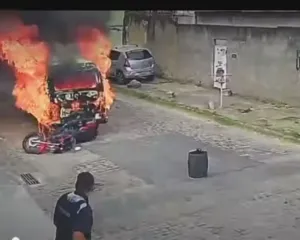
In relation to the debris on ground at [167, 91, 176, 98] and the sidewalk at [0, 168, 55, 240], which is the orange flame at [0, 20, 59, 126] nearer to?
the sidewalk at [0, 168, 55, 240]

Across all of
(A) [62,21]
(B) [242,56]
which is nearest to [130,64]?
(B) [242,56]

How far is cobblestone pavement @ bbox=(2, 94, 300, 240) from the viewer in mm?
3426

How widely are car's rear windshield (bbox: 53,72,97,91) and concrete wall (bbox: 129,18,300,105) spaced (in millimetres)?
2471

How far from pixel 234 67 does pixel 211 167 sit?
311 cm

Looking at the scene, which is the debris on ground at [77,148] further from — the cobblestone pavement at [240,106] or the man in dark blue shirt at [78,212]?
the man in dark blue shirt at [78,212]

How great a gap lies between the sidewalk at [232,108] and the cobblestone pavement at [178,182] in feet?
0.74

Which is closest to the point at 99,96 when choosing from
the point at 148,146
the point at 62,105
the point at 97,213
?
the point at 62,105

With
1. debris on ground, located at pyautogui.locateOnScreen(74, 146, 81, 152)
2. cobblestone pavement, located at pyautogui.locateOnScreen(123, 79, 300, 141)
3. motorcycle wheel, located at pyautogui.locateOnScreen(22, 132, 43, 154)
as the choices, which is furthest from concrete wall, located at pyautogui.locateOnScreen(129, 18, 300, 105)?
motorcycle wheel, located at pyautogui.locateOnScreen(22, 132, 43, 154)

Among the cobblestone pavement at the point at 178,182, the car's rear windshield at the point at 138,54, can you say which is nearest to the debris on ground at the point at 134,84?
the car's rear windshield at the point at 138,54
